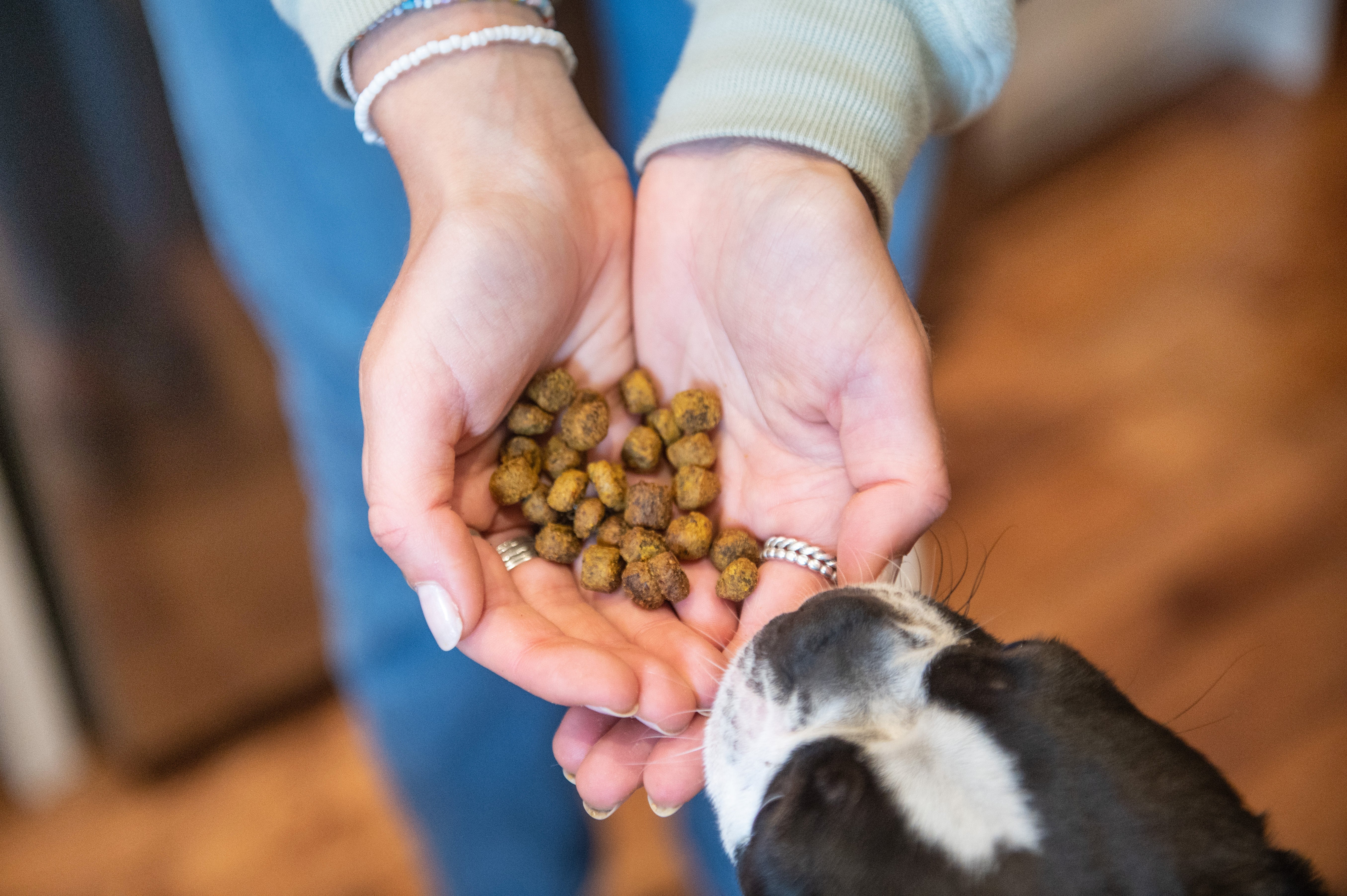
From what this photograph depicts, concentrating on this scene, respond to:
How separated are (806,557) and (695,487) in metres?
0.17

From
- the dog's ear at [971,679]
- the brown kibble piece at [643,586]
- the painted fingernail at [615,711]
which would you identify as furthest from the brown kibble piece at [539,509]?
the dog's ear at [971,679]

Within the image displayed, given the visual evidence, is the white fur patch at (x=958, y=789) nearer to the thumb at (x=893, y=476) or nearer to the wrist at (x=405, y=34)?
the thumb at (x=893, y=476)

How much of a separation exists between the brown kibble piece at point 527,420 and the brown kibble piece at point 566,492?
0.06 metres

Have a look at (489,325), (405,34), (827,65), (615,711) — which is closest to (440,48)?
(405,34)

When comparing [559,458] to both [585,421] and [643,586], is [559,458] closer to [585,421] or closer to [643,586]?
[585,421]

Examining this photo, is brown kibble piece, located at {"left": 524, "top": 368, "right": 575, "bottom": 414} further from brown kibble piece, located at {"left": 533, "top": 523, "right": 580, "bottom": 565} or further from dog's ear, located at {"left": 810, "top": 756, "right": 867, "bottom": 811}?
dog's ear, located at {"left": 810, "top": 756, "right": 867, "bottom": 811}

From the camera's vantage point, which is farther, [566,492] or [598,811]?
[566,492]

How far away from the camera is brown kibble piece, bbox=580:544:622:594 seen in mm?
1188

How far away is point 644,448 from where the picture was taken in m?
1.29

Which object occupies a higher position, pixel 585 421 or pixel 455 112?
pixel 455 112

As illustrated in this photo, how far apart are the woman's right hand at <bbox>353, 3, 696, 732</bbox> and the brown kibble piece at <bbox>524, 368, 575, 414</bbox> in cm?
2

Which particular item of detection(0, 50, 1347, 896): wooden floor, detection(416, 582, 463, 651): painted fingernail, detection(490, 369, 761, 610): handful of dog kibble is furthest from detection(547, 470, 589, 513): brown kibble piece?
detection(0, 50, 1347, 896): wooden floor

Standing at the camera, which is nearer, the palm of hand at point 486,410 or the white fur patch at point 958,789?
the white fur patch at point 958,789

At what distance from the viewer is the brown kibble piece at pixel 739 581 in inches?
45.7
